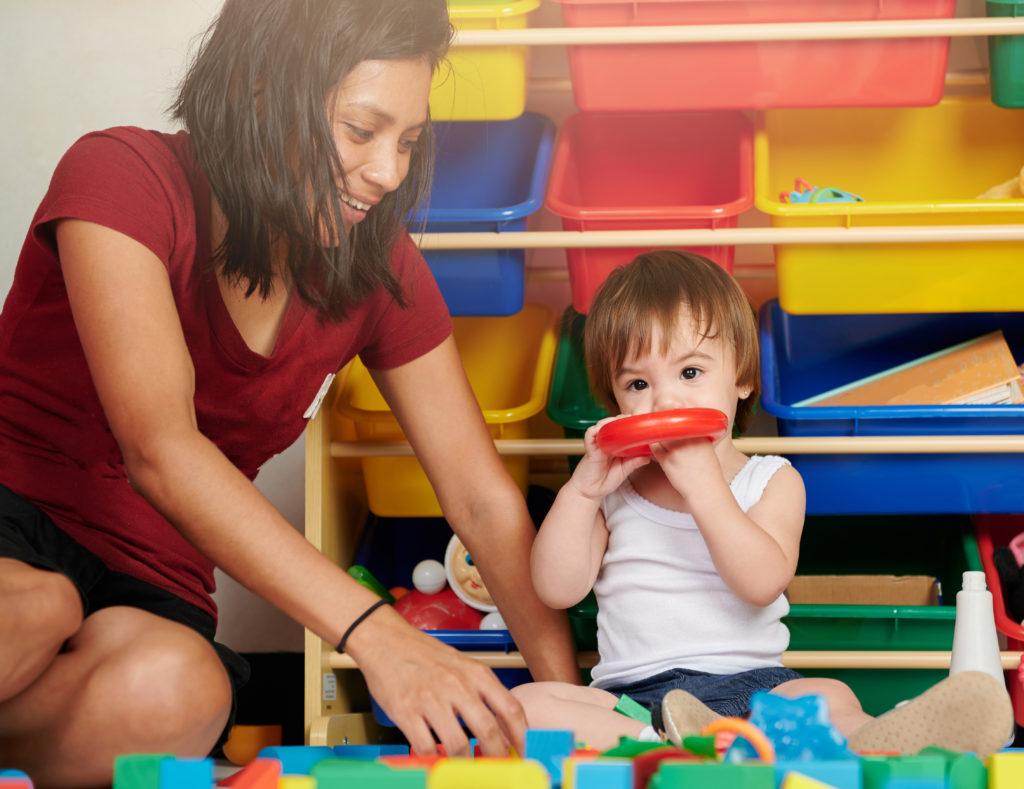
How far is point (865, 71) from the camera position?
5.04 ft

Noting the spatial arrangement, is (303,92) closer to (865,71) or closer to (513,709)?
(513,709)

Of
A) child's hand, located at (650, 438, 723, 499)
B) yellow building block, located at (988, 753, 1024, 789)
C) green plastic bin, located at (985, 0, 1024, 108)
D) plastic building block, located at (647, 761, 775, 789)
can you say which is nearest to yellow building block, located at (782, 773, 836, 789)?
plastic building block, located at (647, 761, 775, 789)

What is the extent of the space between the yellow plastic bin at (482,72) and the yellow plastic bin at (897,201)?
32 centimetres

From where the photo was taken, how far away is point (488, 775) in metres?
0.88

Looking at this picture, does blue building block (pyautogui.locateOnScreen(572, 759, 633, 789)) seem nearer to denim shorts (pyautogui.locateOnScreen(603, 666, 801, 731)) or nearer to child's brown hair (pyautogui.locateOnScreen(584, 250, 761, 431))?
denim shorts (pyautogui.locateOnScreen(603, 666, 801, 731))

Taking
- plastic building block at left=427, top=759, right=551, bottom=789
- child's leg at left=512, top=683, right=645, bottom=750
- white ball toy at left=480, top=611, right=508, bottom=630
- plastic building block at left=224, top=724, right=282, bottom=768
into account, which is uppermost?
plastic building block at left=427, top=759, right=551, bottom=789

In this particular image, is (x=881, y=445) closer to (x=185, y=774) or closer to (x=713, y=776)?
(x=713, y=776)

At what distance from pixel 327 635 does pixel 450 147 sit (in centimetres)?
90

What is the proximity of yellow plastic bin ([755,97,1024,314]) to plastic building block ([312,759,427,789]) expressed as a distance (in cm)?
88

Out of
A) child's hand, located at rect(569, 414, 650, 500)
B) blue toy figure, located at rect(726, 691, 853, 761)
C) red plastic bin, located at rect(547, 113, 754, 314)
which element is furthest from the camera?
red plastic bin, located at rect(547, 113, 754, 314)

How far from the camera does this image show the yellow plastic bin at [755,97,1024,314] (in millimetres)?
1519

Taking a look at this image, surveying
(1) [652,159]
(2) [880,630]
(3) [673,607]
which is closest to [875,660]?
(2) [880,630]

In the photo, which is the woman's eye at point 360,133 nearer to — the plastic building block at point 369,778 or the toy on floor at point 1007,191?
the plastic building block at point 369,778

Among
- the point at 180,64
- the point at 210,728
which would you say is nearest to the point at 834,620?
the point at 210,728
